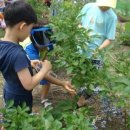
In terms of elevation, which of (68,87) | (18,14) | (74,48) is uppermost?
(18,14)

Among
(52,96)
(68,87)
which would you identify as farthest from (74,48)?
(52,96)

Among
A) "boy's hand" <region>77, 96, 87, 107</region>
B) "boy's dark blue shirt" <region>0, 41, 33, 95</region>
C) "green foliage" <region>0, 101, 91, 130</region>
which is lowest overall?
"boy's hand" <region>77, 96, 87, 107</region>

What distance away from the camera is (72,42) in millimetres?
2656

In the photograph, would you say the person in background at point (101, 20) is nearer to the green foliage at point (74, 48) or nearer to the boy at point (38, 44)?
the boy at point (38, 44)

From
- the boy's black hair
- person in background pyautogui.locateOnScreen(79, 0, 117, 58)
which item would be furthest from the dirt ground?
the boy's black hair

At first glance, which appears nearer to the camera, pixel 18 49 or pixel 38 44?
pixel 18 49

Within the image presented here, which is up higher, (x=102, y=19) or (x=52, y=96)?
(x=102, y=19)

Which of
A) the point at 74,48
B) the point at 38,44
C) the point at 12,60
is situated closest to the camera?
the point at 12,60

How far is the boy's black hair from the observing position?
7.98ft

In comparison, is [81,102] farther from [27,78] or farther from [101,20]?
[101,20]

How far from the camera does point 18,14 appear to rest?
8.01ft

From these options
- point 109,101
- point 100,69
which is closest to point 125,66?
point 100,69

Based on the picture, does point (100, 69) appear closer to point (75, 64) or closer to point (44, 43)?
point (75, 64)

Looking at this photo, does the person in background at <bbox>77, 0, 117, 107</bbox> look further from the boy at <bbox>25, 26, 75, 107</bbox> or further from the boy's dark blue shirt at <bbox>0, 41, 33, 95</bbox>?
the boy's dark blue shirt at <bbox>0, 41, 33, 95</bbox>
